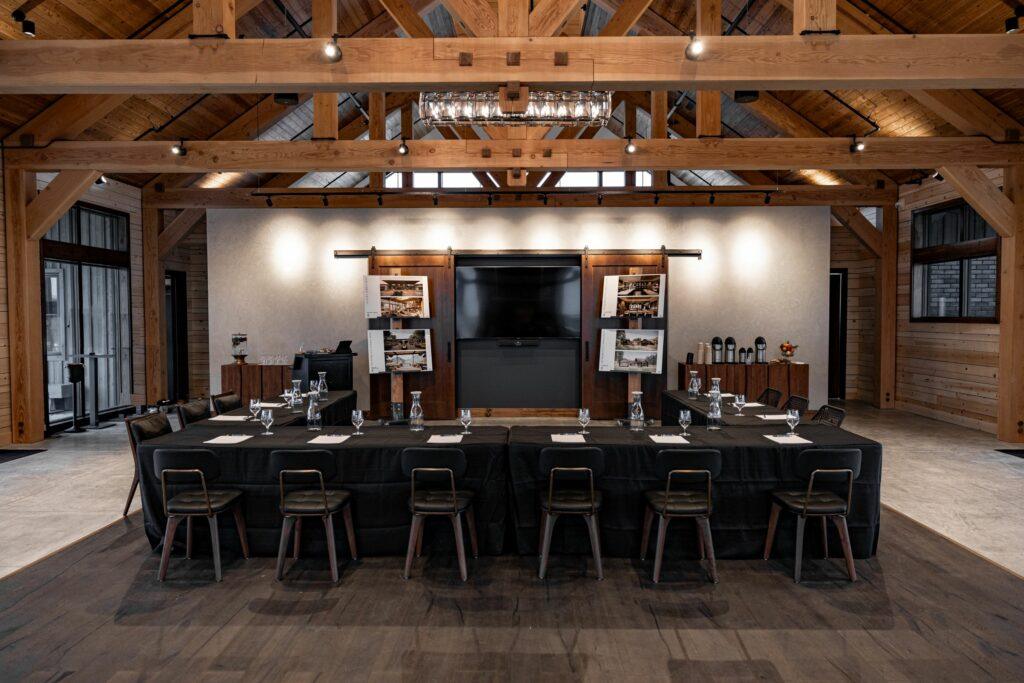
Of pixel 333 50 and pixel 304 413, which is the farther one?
pixel 304 413

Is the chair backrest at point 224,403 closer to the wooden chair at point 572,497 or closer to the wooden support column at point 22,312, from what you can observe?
the wooden support column at point 22,312

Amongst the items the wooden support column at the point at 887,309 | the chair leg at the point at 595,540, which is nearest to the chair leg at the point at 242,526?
the chair leg at the point at 595,540

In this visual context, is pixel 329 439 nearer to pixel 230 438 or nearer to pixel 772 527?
pixel 230 438

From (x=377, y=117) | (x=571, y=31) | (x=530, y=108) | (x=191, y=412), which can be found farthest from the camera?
(x=571, y=31)

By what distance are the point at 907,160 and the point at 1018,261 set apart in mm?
1735

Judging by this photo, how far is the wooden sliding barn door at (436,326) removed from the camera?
9.23m

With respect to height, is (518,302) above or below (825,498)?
above

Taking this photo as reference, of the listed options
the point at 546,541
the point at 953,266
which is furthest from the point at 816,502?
the point at 953,266

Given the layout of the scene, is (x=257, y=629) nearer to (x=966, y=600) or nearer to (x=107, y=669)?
(x=107, y=669)

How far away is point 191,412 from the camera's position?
538 centimetres

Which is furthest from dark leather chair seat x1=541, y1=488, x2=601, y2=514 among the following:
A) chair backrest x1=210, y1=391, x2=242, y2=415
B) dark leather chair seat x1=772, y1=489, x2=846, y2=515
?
chair backrest x1=210, y1=391, x2=242, y2=415

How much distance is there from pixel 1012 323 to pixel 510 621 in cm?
726

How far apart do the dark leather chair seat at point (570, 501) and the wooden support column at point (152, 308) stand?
8792 millimetres

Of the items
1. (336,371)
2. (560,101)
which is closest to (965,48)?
(560,101)
